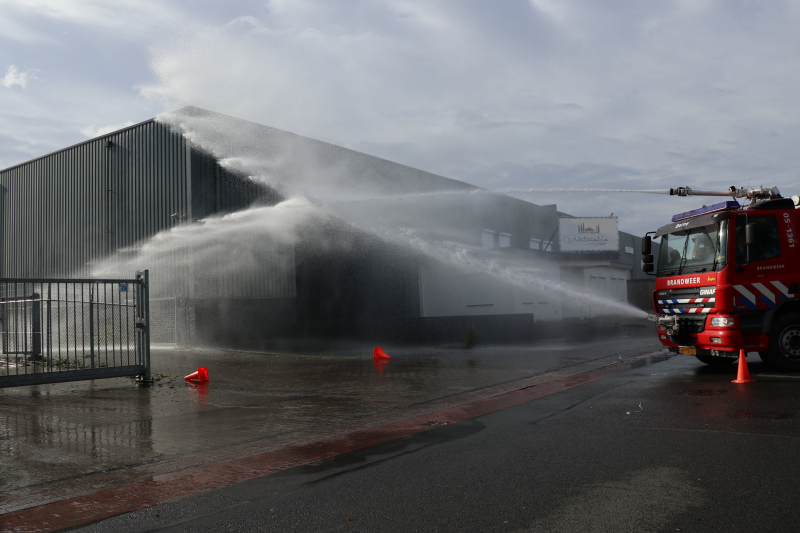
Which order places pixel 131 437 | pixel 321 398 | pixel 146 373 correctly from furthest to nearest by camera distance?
pixel 146 373 < pixel 321 398 < pixel 131 437

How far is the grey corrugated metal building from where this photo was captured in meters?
19.3

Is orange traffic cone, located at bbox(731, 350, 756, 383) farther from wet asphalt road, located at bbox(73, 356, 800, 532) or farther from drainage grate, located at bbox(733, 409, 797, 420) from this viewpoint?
drainage grate, located at bbox(733, 409, 797, 420)

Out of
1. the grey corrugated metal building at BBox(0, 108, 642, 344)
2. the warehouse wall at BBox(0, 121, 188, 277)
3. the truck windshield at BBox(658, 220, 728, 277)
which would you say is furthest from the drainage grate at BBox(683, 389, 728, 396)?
the warehouse wall at BBox(0, 121, 188, 277)

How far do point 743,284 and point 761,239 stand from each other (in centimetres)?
100


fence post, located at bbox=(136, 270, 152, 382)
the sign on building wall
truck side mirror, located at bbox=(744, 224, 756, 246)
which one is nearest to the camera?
truck side mirror, located at bbox=(744, 224, 756, 246)

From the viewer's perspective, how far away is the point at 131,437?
6.93m

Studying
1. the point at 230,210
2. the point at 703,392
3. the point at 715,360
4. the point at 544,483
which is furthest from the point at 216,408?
the point at 230,210

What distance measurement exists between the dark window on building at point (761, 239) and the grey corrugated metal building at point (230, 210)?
31.4 feet

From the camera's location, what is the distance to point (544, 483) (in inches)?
188

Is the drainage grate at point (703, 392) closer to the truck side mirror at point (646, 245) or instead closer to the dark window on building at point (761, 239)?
the dark window on building at point (761, 239)

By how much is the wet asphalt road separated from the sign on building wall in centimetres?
3725

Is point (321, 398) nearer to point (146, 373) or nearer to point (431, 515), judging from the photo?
point (146, 373)

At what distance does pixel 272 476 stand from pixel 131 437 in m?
2.53

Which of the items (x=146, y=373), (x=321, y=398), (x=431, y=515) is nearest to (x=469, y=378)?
(x=321, y=398)
